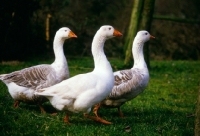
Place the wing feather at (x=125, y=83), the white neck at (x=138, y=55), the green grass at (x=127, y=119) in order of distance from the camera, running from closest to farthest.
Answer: the green grass at (x=127, y=119) < the wing feather at (x=125, y=83) < the white neck at (x=138, y=55)

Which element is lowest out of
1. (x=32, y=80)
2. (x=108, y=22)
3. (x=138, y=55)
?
(x=32, y=80)

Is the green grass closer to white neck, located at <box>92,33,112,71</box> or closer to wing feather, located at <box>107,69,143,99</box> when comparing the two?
wing feather, located at <box>107,69,143,99</box>

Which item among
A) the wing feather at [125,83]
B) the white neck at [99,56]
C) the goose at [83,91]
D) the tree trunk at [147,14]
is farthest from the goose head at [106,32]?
the tree trunk at [147,14]

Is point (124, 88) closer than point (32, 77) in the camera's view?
Yes

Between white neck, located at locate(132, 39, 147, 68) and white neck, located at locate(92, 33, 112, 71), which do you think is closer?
white neck, located at locate(92, 33, 112, 71)

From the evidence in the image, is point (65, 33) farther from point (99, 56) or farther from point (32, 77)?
point (99, 56)

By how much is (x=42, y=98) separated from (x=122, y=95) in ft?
4.95

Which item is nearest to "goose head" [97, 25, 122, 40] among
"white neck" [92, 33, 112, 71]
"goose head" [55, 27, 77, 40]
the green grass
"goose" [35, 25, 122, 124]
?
"white neck" [92, 33, 112, 71]

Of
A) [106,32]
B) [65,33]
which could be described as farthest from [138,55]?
[106,32]

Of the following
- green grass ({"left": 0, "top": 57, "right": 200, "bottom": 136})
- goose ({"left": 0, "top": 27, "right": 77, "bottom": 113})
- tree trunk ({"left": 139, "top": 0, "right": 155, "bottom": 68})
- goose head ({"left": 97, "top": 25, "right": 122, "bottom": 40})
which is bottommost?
green grass ({"left": 0, "top": 57, "right": 200, "bottom": 136})

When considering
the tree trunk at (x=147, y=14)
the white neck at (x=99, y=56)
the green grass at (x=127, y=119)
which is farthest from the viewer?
the tree trunk at (x=147, y=14)

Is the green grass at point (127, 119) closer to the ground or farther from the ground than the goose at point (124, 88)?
closer to the ground

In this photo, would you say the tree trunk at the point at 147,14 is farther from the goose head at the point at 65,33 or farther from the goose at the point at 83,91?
the goose at the point at 83,91

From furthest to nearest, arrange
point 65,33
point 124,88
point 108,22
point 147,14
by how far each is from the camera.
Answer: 1. point 108,22
2. point 147,14
3. point 65,33
4. point 124,88
